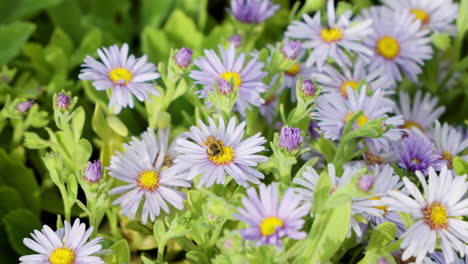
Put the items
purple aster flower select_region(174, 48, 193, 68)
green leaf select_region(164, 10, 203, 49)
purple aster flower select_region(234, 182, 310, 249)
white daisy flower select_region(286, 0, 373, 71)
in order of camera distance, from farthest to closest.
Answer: green leaf select_region(164, 10, 203, 49)
white daisy flower select_region(286, 0, 373, 71)
purple aster flower select_region(174, 48, 193, 68)
purple aster flower select_region(234, 182, 310, 249)

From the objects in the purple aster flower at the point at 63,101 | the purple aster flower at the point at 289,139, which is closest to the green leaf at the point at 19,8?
the purple aster flower at the point at 63,101

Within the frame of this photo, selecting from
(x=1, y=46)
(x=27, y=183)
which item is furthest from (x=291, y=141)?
(x=1, y=46)

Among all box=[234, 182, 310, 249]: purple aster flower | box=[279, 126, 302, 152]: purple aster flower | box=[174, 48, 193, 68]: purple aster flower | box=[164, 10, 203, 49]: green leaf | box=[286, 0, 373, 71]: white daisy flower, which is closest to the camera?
box=[234, 182, 310, 249]: purple aster flower

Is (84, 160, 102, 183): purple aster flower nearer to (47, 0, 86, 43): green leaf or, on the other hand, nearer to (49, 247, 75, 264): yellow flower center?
(49, 247, 75, 264): yellow flower center

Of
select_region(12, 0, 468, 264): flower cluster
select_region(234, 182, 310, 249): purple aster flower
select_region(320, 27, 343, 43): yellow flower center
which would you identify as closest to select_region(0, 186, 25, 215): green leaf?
select_region(12, 0, 468, 264): flower cluster

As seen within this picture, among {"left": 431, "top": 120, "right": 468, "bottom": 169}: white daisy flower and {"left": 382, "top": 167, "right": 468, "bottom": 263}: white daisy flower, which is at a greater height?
{"left": 431, "top": 120, "right": 468, "bottom": 169}: white daisy flower

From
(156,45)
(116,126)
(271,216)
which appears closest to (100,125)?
(116,126)

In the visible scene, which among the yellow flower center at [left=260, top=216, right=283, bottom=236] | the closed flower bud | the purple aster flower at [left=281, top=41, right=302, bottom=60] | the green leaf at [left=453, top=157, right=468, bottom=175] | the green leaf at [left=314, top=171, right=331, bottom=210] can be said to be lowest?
the yellow flower center at [left=260, top=216, right=283, bottom=236]

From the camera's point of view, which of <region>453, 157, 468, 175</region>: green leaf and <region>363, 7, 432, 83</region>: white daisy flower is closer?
<region>453, 157, 468, 175</region>: green leaf
